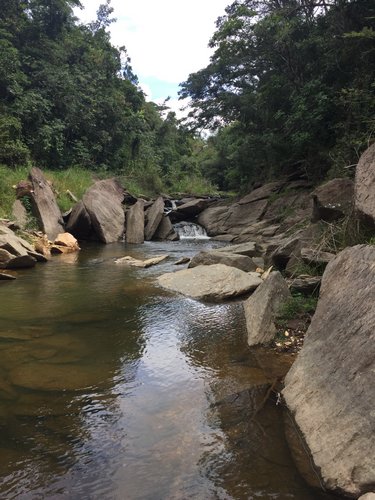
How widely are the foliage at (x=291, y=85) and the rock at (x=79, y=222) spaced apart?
7934 mm

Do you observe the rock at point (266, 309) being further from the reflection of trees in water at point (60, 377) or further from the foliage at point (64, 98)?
the foliage at point (64, 98)

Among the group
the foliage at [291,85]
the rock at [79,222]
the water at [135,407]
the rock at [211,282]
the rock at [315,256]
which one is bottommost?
the water at [135,407]

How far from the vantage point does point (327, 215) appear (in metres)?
7.18

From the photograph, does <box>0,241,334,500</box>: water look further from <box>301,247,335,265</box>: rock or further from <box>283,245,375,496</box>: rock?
<box>301,247,335,265</box>: rock

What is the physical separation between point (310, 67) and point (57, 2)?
50.9 feet

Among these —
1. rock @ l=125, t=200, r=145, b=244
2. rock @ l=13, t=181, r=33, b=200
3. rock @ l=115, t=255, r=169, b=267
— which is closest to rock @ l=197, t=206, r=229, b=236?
rock @ l=125, t=200, r=145, b=244

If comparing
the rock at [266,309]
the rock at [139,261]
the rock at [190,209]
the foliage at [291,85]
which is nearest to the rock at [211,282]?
the rock at [266,309]

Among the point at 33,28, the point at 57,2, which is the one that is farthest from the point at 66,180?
the point at 57,2

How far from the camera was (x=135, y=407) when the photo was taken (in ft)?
11.7

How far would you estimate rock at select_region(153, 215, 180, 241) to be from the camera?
1723 cm

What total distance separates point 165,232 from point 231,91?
800 cm

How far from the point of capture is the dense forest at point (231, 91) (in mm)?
13047

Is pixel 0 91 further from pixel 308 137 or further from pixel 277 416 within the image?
pixel 277 416

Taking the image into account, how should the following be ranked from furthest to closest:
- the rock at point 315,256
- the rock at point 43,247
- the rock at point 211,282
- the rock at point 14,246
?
the rock at point 43,247
the rock at point 14,246
the rock at point 211,282
the rock at point 315,256
